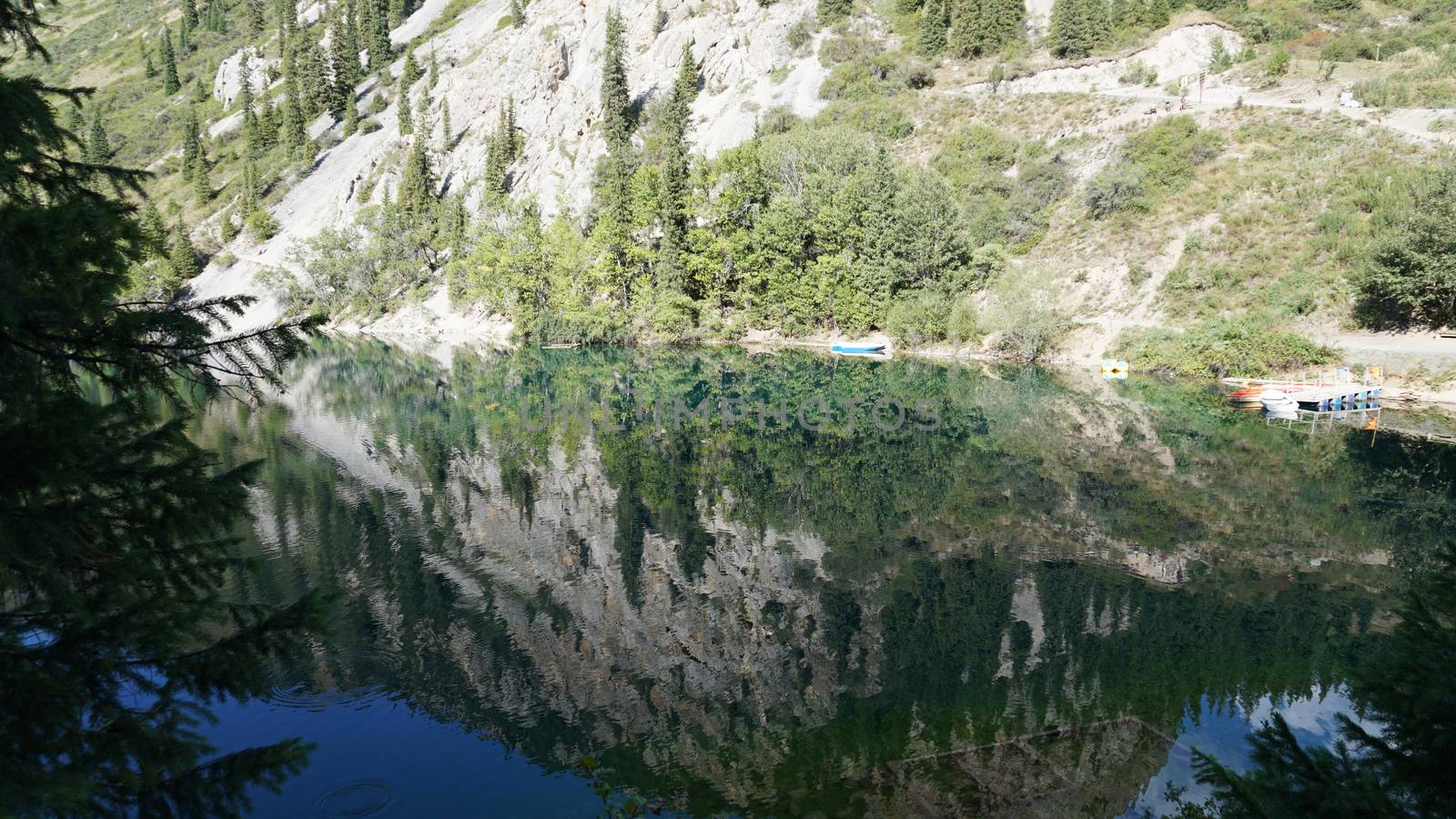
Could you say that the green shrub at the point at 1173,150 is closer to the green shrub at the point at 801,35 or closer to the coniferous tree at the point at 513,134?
the green shrub at the point at 801,35

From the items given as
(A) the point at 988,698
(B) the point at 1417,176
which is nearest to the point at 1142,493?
(A) the point at 988,698

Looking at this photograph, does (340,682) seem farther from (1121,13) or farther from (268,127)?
(268,127)

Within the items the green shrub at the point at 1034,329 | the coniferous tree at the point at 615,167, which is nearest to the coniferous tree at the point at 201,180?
the coniferous tree at the point at 615,167

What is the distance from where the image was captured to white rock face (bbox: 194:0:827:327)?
91.5m

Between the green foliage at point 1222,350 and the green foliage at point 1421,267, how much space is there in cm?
365

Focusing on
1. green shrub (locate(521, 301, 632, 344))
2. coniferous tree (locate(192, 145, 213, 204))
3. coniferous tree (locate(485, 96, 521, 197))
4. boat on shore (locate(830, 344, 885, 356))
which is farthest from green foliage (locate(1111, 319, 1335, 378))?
coniferous tree (locate(192, 145, 213, 204))

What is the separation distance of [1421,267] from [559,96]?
3668 inches

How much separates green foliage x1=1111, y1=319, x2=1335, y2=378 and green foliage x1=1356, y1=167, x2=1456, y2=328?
3.65m

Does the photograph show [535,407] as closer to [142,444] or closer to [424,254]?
[142,444]

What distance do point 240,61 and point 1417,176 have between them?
6711 inches

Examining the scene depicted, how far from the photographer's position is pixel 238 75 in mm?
146125

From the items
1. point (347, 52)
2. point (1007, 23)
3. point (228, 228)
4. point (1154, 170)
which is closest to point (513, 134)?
point (228, 228)

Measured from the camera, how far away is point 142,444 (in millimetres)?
5426

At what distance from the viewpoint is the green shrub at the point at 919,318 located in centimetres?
5534
